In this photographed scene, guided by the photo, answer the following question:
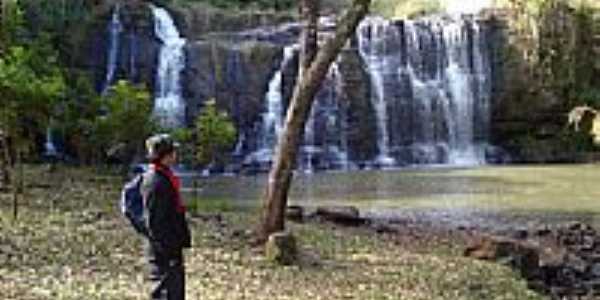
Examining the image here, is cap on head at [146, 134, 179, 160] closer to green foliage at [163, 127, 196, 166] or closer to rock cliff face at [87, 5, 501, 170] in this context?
green foliage at [163, 127, 196, 166]

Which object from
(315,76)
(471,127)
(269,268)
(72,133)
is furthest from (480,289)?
(471,127)

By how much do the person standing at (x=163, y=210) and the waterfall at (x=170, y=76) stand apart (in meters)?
33.8

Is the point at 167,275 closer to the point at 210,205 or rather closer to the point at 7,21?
the point at 7,21

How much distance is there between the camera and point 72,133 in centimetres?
3266

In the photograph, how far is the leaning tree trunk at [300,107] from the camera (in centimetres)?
1673

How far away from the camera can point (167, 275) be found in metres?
9.81

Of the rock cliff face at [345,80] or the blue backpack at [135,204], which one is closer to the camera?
the blue backpack at [135,204]

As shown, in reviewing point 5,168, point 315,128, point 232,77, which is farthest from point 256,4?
point 5,168

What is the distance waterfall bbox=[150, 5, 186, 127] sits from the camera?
1751 inches

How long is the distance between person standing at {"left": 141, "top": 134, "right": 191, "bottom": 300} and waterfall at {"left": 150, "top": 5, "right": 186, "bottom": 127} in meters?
33.8

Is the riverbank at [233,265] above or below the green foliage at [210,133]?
below

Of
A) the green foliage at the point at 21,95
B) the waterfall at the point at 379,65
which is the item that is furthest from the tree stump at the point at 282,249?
the waterfall at the point at 379,65

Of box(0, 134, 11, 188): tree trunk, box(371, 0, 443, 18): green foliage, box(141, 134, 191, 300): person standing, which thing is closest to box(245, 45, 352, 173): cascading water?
box(371, 0, 443, 18): green foliage

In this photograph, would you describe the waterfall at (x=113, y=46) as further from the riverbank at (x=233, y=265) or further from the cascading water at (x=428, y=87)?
the riverbank at (x=233, y=265)
